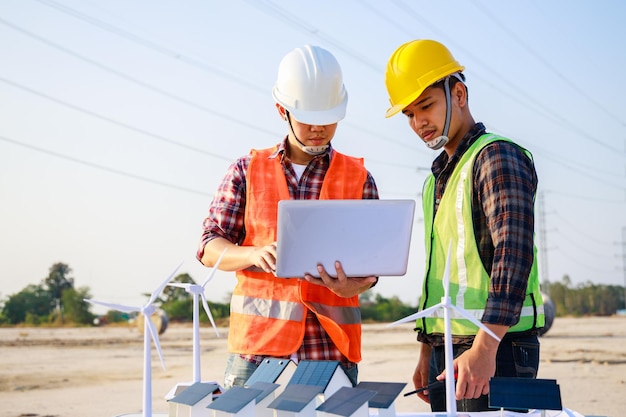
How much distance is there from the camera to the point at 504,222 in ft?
12.9

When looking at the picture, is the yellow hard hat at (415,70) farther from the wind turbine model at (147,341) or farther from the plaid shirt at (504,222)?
the wind turbine model at (147,341)

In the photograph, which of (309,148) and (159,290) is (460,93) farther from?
(159,290)

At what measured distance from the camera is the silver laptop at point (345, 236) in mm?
3654

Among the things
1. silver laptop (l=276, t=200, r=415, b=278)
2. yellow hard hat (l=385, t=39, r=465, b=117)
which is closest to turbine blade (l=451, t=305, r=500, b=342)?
silver laptop (l=276, t=200, r=415, b=278)

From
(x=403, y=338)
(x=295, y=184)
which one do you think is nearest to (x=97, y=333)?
(x=403, y=338)

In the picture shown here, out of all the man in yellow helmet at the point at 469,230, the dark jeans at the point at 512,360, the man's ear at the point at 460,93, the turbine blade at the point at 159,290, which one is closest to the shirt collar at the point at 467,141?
the man in yellow helmet at the point at 469,230

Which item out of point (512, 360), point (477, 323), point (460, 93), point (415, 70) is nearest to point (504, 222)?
point (477, 323)

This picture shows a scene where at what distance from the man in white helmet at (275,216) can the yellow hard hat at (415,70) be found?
0.36 meters

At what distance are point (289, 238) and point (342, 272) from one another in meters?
0.34

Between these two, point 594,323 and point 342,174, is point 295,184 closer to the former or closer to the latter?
point 342,174

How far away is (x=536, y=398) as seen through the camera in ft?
11.0

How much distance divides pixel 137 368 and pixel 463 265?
2195cm

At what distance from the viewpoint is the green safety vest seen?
411cm

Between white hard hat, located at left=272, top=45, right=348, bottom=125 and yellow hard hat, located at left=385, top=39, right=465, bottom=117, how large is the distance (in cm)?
32
